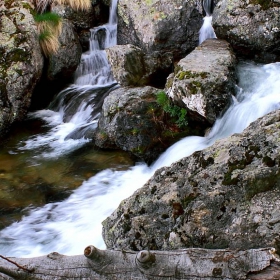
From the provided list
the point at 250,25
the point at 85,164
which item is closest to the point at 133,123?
the point at 85,164

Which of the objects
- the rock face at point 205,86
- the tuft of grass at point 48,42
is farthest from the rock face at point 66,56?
the rock face at point 205,86

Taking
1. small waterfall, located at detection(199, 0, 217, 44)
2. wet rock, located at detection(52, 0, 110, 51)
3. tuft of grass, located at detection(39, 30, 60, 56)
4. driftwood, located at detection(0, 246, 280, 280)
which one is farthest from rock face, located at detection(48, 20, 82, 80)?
driftwood, located at detection(0, 246, 280, 280)

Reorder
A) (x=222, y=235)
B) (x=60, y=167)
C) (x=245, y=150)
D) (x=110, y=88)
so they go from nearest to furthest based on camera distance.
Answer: (x=222, y=235), (x=245, y=150), (x=60, y=167), (x=110, y=88)

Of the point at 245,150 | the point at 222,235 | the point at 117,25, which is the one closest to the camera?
the point at 222,235

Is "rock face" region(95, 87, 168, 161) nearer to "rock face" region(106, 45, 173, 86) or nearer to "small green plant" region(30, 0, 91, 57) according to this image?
"rock face" region(106, 45, 173, 86)

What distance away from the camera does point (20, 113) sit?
873cm

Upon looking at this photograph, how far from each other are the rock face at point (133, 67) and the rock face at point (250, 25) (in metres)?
1.66

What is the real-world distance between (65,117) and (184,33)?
11.8 ft

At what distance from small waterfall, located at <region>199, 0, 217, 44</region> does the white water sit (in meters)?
1.62

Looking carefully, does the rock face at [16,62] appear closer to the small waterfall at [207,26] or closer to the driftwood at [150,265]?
the small waterfall at [207,26]

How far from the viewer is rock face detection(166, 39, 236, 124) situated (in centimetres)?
601

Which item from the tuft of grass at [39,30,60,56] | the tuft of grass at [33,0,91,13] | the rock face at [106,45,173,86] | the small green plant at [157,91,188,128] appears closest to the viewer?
the small green plant at [157,91,188,128]

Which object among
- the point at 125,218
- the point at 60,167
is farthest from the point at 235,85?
the point at 125,218

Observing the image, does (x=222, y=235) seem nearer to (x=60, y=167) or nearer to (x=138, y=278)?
(x=138, y=278)
